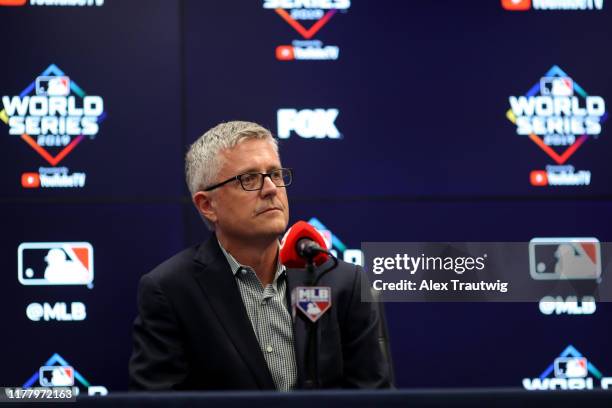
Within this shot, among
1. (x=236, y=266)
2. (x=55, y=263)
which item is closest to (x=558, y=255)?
(x=236, y=266)

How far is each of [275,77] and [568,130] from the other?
1.26 metres

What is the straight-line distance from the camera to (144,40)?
3096mm

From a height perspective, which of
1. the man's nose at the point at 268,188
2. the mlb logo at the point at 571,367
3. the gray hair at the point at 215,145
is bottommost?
the mlb logo at the point at 571,367

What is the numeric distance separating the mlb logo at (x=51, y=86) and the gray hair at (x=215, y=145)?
0.96 m

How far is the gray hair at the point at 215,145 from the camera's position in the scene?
2.27 m

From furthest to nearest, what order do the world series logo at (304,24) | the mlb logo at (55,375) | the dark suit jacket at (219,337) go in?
the world series logo at (304,24)
the mlb logo at (55,375)
the dark suit jacket at (219,337)

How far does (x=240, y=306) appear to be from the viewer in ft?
6.89

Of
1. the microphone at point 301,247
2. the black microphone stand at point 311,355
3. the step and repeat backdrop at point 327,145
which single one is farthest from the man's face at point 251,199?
the step and repeat backdrop at point 327,145

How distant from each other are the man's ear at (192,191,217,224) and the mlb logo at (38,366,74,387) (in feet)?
3.56

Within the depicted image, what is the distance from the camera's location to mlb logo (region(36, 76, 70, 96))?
3.03 meters

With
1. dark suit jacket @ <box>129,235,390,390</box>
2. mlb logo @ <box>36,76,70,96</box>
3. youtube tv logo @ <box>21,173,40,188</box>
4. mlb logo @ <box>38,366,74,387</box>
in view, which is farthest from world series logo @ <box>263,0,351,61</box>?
mlb logo @ <box>38,366,74,387</box>

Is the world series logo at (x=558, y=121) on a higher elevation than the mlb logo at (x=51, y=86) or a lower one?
lower

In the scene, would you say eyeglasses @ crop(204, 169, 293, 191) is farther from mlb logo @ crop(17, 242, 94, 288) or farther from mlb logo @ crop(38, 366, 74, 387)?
mlb logo @ crop(38, 366, 74, 387)

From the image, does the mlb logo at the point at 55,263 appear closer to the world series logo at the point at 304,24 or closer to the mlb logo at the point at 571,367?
the world series logo at the point at 304,24
